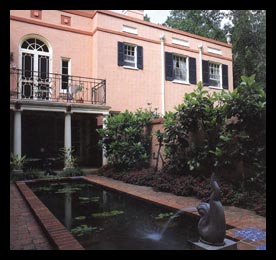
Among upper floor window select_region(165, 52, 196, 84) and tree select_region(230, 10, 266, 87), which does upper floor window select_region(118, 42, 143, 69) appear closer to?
upper floor window select_region(165, 52, 196, 84)

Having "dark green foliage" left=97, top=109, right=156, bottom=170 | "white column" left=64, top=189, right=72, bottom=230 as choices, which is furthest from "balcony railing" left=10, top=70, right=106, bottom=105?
"white column" left=64, top=189, right=72, bottom=230

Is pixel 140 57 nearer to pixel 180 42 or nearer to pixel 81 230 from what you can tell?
pixel 180 42

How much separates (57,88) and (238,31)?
1229 cm

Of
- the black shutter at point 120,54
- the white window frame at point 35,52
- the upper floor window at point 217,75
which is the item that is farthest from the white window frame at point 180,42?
the white window frame at point 35,52

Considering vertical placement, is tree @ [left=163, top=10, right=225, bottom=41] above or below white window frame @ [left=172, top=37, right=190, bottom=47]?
above

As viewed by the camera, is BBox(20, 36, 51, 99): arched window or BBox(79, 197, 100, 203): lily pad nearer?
BBox(79, 197, 100, 203): lily pad

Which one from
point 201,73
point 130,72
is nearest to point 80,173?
point 130,72

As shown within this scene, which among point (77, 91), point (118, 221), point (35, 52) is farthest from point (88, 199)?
point (35, 52)

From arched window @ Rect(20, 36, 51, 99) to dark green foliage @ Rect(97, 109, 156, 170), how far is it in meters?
3.26

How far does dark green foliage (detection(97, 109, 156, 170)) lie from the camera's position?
8594 mm

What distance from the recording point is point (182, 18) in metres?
20.8

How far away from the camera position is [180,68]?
13805 millimetres

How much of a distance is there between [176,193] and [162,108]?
751 centimetres
